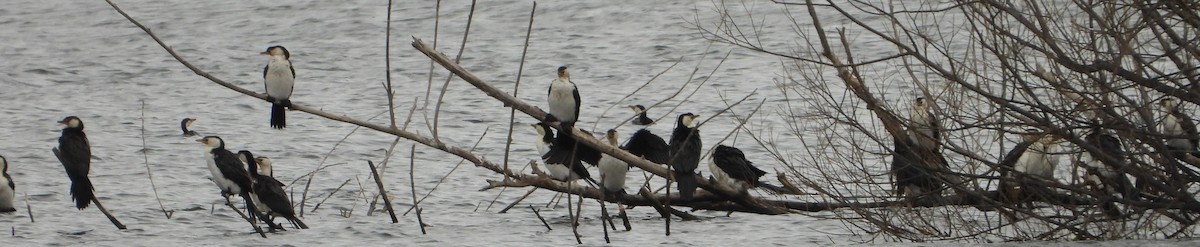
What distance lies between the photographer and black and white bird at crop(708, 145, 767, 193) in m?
10.1

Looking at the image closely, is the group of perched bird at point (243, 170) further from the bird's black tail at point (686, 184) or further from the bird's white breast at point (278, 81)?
the bird's black tail at point (686, 184)

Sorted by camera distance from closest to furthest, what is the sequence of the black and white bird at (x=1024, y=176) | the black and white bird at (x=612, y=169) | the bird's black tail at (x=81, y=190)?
the black and white bird at (x=1024, y=176), the black and white bird at (x=612, y=169), the bird's black tail at (x=81, y=190)

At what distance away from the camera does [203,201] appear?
13.2 metres

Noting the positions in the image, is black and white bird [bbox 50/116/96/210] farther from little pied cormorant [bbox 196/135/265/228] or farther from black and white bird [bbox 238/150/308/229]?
black and white bird [bbox 238/150/308/229]

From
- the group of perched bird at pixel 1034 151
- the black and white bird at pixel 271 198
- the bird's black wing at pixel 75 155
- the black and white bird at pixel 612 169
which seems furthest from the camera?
the bird's black wing at pixel 75 155

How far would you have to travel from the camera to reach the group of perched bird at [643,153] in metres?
9.54

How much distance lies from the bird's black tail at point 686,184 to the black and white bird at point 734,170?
0.25m

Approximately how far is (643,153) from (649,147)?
0.06m

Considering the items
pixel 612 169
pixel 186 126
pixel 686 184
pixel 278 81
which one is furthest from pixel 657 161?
pixel 186 126

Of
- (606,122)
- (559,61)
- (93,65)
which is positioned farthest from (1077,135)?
(93,65)

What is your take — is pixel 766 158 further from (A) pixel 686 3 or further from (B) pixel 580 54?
(A) pixel 686 3

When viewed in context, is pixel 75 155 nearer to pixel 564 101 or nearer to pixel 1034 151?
pixel 564 101

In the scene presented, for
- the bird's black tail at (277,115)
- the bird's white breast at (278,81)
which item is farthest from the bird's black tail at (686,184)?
the bird's white breast at (278,81)

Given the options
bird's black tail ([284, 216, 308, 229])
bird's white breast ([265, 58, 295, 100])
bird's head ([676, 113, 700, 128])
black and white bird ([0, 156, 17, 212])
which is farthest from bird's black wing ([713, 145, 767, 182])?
black and white bird ([0, 156, 17, 212])
